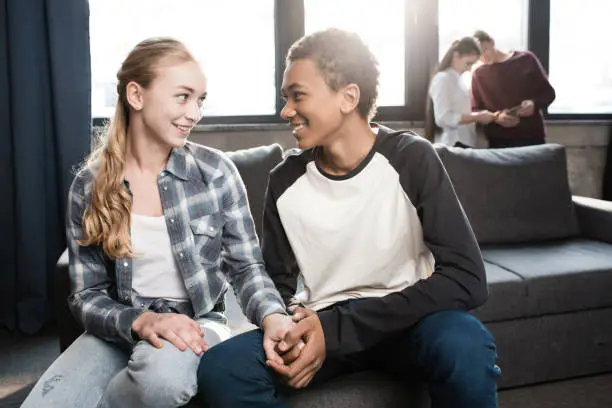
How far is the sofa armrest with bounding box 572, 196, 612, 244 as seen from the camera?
8.89ft

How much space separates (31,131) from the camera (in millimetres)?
2996

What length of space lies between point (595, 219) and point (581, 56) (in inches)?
88.7

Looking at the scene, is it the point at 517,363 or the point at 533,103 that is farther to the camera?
the point at 533,103

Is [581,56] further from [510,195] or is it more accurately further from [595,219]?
[510,195]

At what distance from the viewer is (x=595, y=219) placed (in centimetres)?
277

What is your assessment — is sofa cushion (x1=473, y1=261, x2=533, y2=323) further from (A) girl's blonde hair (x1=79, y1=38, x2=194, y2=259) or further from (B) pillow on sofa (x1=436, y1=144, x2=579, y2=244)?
(A) girl's blonde hair (x1=79, y1=38, x2=194, y2=259)

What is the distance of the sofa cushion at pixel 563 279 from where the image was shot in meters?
2.23

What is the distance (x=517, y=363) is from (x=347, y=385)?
1.07 m

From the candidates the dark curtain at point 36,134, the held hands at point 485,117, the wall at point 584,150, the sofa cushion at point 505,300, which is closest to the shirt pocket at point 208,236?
A: the sofa cushion at point 505,300

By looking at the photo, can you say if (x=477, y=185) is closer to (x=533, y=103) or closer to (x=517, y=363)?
(x=517, y=363)

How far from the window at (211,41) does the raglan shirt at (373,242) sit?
96.0 inches

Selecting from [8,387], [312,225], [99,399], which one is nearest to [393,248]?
[312,225]

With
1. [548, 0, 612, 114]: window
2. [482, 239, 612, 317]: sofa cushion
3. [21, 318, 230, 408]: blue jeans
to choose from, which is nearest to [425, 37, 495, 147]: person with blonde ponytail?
[548, 0, 612, 114]: window

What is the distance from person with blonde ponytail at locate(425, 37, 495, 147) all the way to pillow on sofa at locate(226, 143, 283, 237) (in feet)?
5.60
